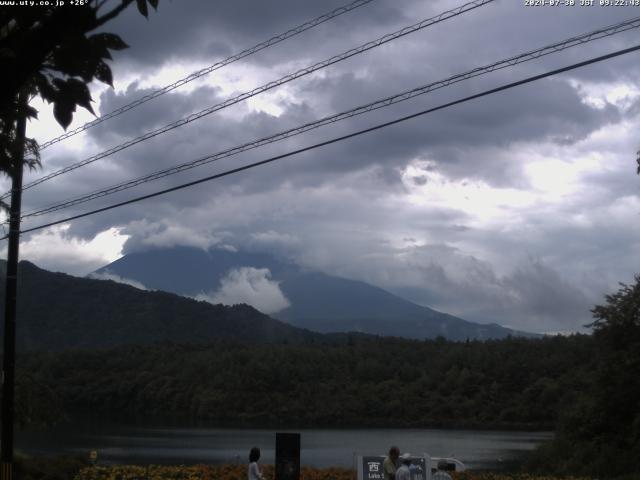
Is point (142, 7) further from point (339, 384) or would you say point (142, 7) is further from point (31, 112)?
point (339, 384)

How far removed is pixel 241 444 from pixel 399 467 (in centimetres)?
4082

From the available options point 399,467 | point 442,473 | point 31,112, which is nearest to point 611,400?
point 442,473

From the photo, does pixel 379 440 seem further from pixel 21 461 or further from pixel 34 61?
pixel 34 61

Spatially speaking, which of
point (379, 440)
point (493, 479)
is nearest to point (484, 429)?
point (379, 440)

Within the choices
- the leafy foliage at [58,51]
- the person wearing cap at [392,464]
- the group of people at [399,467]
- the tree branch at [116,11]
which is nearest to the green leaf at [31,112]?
the leafy foliage at [58,51]

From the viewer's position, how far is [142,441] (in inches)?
2158

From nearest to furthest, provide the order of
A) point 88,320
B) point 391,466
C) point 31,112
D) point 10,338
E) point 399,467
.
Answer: point 31,112, point 399,467, point 391,466, point 10,338, point 88,320

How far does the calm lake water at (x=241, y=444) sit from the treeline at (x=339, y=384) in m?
6.49

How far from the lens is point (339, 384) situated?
88.9 m

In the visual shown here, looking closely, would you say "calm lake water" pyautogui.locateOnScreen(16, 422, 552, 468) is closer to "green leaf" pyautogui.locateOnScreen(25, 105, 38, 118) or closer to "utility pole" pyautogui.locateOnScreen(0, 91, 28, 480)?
"utility pole" pyautogui.locateOnScreen(0, 91, 28, 480)

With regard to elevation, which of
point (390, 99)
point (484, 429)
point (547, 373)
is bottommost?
point (484, 429)

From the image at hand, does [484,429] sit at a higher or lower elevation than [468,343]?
lower

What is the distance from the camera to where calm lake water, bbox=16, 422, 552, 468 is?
40916 mm

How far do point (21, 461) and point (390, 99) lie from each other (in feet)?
39.8
